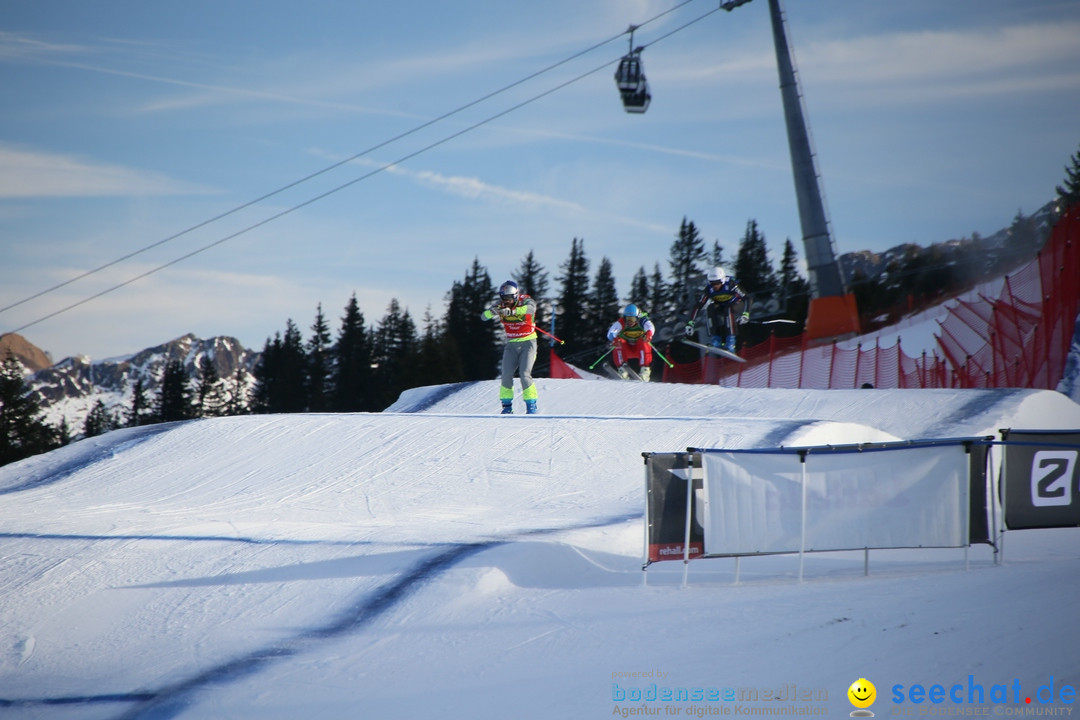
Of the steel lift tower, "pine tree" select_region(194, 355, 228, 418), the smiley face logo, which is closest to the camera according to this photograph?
the smiley face logo

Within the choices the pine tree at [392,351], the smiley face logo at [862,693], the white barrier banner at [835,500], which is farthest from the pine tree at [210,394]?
the smiley face logo at [862,693]

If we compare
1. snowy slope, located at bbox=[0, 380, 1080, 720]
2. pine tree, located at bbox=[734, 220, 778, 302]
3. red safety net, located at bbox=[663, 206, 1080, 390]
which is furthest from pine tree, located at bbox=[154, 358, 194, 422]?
snowy slope, located at bbox=[0, 380, 1080, 720]

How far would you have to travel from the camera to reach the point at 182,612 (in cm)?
641

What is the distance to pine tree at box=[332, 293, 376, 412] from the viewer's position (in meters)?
64.6

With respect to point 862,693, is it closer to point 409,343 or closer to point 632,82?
point 632,82

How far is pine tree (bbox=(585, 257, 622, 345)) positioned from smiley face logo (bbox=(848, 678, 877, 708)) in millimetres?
62551

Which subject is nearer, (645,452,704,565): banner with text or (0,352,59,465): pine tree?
(645,452,704,565): banner with text

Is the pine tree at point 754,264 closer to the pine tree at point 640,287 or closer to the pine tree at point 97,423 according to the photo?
the pine tree at point 640,287

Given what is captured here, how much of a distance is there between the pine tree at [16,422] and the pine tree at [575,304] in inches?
1340

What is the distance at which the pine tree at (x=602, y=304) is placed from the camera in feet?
222

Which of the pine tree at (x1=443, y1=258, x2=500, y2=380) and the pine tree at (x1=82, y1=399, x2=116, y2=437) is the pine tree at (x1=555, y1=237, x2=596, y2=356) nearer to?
the pine tree at (x1=443, y1=258, x2=500, y2=380)

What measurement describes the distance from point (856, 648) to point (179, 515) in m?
6.87

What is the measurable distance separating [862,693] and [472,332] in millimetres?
61778

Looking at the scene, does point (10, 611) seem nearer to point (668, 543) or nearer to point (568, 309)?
point (668, 543)
